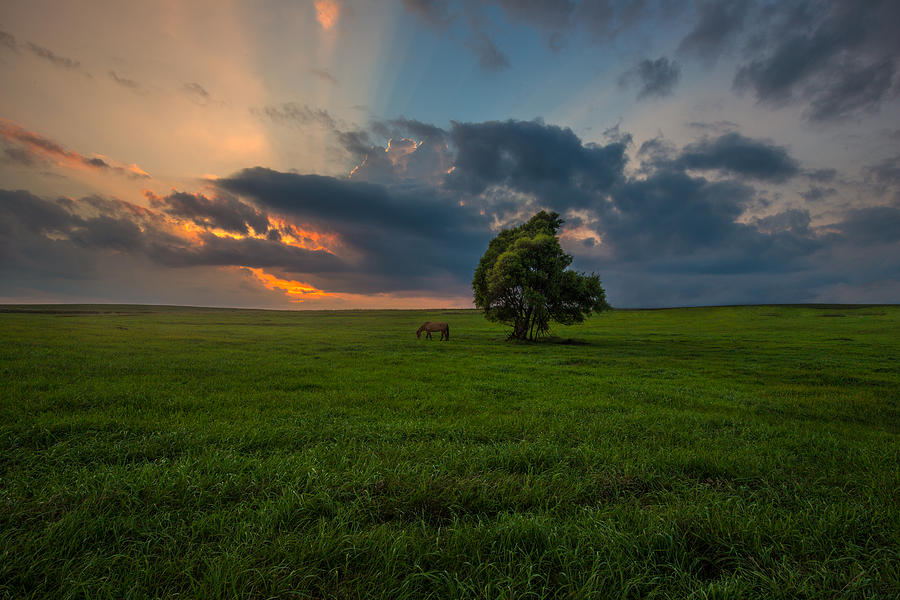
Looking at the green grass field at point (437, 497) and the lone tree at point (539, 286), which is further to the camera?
the lone tree at point (539, 286)

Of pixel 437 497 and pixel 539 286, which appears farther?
pixel 539 286

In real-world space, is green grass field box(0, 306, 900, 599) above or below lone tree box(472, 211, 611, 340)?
below

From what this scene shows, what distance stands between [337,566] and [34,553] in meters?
2.68

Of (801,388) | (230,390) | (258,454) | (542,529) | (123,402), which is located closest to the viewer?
(542,529)

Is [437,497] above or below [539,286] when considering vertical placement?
below

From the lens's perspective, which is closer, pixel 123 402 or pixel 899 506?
pixel 899 506

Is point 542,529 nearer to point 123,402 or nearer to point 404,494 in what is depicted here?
point 404,494

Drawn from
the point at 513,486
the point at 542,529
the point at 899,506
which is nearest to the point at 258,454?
the point at 513,486

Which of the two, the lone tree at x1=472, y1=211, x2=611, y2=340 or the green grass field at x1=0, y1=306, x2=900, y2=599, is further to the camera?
the lone tree at x1=472, y1=211, x2=611, y2=340

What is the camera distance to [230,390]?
33.7 feet

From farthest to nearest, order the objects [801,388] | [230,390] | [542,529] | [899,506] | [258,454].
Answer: [801,388] < [230,390] < [258,454] < [899,506] < [542,529]

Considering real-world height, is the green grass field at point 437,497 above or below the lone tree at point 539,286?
below

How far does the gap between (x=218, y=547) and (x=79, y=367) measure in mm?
15020

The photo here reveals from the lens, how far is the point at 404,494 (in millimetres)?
4320
